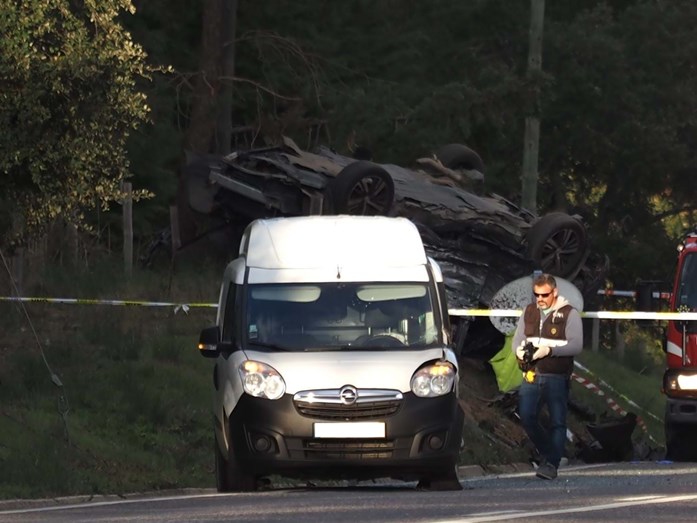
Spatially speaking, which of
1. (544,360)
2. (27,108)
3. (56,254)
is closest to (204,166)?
(56,254)

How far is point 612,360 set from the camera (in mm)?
32906

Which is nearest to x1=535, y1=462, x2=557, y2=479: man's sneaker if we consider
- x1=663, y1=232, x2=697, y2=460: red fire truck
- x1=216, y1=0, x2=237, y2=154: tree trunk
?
x1=663, y1=232, x2=697, y2=460: red fire truck

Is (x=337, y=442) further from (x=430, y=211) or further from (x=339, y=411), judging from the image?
(x=430, y=211)

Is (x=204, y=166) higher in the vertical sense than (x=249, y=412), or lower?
higher

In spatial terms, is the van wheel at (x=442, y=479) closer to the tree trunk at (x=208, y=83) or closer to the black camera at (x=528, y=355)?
the black camera at (x=528, y=355)

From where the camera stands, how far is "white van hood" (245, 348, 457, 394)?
13367 millimetres

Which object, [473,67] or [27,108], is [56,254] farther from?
[473,67]

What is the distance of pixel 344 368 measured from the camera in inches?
528

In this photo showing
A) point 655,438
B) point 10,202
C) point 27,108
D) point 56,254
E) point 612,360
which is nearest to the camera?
point 27,108

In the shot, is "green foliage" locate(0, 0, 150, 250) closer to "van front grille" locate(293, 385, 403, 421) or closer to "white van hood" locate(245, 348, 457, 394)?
"white van hood" locate(245, 348, 457, 394)

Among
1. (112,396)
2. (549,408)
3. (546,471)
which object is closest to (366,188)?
(112,396)

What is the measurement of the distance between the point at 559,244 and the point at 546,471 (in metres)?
9.99

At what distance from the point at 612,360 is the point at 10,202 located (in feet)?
54.9

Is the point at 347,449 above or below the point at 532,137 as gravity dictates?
below
